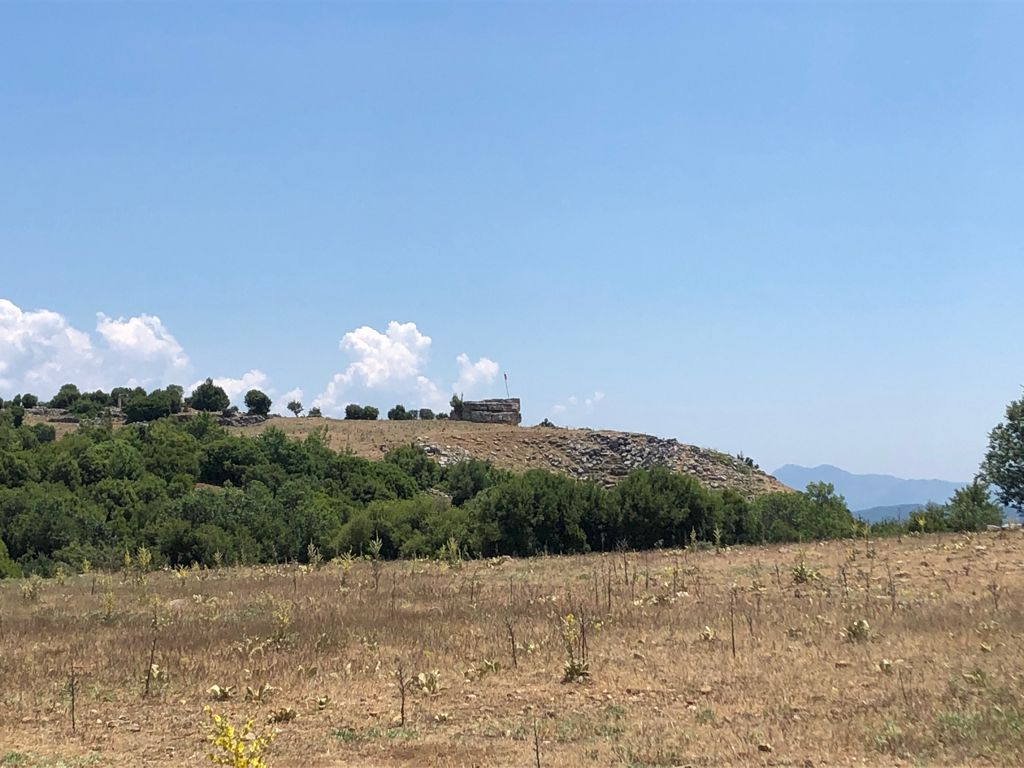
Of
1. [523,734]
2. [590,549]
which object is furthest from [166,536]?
[523,734]

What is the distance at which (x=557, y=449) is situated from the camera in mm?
59125

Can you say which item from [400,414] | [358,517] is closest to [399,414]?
[400,414]

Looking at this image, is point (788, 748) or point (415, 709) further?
point (415, 709)

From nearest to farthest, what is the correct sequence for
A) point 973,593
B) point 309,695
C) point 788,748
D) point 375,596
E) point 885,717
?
point 788,748 → point 885,717 → point 309,695 → point 973,593 → point 375,596

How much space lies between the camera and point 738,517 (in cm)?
2450

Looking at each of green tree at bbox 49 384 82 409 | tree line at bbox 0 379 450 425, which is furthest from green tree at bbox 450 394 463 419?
green tree at bbox 49 384 82 409

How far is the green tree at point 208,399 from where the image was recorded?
71750mm

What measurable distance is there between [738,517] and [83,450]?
2836 cm

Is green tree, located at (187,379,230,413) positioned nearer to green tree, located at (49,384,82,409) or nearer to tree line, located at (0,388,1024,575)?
green tree, located at (49,384,82,409)

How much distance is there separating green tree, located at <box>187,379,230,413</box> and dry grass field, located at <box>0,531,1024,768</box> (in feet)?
192

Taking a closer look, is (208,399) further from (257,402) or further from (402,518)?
(402,518)

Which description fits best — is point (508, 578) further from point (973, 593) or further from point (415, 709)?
point (415, 709)

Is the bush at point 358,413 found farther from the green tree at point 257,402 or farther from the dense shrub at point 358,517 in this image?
the dense shrub at point 358,517

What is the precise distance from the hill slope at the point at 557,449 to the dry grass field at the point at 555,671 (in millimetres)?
36806
